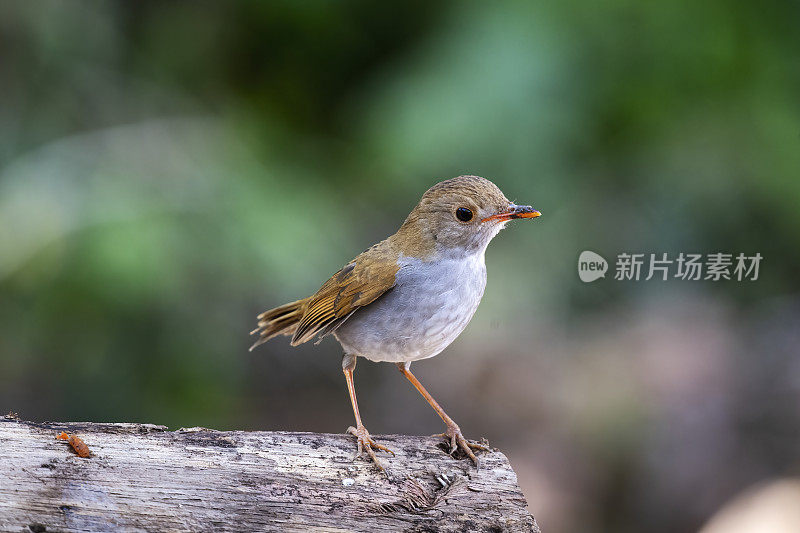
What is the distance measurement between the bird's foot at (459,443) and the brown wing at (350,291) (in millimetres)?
694

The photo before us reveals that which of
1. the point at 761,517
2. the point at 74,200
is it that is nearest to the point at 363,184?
the point at 74,200

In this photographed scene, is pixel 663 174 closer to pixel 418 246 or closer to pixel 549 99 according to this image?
pixel 549 99

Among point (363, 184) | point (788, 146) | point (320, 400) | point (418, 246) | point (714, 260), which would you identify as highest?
point (788, 146)

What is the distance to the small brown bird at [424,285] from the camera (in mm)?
3627

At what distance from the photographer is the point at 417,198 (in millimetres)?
5914

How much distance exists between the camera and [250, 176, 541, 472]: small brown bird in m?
3.63

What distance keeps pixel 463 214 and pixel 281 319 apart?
1.20 metres

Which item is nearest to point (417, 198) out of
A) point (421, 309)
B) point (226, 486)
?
point (421, 309)

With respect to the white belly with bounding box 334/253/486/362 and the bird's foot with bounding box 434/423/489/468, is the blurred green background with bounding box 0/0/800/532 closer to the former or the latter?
the white belly with bounding box 334/253/486/362

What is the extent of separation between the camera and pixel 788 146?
586 centimetres

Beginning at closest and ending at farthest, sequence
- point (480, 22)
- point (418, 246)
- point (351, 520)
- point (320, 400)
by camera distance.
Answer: point (351, 520) → point (418, 246) → point (480, 22) → point (320, 400)

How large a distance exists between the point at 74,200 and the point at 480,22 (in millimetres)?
2896

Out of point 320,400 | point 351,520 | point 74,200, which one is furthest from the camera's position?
point 320,400

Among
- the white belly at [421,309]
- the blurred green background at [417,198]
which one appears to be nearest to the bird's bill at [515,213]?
the white belly at [421,309]
